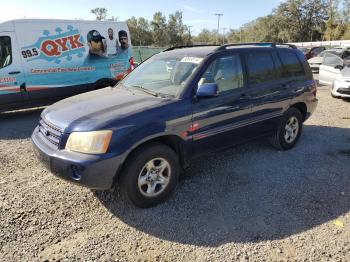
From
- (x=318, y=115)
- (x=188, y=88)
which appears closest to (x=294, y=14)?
(x=318, y=115)

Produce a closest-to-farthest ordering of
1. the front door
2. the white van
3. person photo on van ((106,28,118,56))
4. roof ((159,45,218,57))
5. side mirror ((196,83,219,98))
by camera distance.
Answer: side mirror ((196,83,219,98)) → the front door → roof ((159,45,218,57)) → the white van → person photo on van ((106,28,118,56))

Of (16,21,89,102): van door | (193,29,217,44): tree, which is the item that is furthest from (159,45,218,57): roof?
(193,29,217,44): tree

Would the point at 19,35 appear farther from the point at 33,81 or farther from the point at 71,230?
the point at 71,230

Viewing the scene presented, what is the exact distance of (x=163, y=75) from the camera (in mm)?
4379

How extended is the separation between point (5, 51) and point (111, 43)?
115 inches

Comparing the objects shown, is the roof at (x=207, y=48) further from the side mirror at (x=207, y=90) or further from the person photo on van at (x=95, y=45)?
the person photo on van at (x=95, y=45)

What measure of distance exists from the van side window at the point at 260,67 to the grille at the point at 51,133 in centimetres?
272

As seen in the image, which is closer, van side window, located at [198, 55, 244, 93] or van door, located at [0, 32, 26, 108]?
van side window, located at [198, 55, 244, 93]

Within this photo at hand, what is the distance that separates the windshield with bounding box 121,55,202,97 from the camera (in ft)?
13.1

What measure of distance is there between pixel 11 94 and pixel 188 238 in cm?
653

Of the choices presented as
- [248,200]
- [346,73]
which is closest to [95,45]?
[248,200]

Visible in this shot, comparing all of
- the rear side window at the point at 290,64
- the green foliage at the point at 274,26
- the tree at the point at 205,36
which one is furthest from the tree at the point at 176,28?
the rear side window at the point at 290,64

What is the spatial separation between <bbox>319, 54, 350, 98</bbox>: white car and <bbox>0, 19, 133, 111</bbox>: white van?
670 cm

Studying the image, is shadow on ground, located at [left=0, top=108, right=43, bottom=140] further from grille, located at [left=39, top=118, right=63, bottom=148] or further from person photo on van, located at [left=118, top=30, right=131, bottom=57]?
grille, located at [left=39, top=118, right=63, bottom=148]
